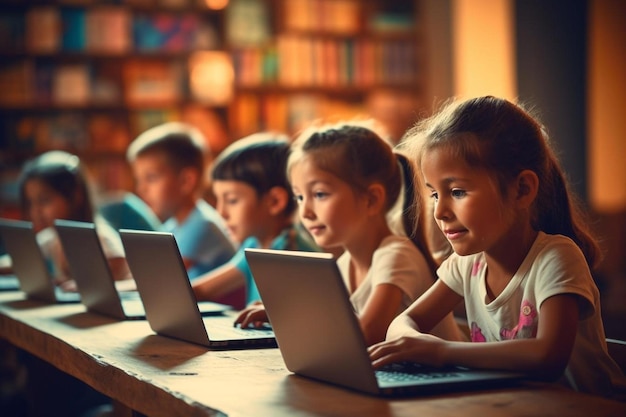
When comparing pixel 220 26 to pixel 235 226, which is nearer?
pixel 235 226

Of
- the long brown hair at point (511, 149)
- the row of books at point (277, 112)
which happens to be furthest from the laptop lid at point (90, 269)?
the row of books at point (277, 112)

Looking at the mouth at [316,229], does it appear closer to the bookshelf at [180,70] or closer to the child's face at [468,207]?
the child's face at [468,207]

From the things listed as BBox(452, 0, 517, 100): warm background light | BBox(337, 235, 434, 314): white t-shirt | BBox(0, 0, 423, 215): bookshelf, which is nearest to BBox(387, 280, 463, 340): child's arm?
BBox(337, 235, 434, 314): white t-shirt

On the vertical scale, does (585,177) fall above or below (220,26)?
below

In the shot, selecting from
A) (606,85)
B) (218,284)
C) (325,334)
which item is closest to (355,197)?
(218,284)

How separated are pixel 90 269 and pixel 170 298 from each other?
0.50m

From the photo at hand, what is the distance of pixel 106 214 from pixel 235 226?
1.47m

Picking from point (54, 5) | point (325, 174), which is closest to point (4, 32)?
point (54, 5)

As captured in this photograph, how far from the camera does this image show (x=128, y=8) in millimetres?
6016

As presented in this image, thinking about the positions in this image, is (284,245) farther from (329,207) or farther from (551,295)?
(551,295)

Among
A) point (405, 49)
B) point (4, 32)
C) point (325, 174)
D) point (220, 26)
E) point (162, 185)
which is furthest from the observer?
point (405, 49)

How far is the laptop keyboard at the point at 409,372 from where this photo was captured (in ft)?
3.92

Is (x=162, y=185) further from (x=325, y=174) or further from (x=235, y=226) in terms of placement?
(x=325, y=174)

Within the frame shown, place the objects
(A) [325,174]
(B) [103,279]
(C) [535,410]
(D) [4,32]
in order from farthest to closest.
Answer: (D) [4,32], (B) [103,279], (A) [325,174], (C) [535,410]
